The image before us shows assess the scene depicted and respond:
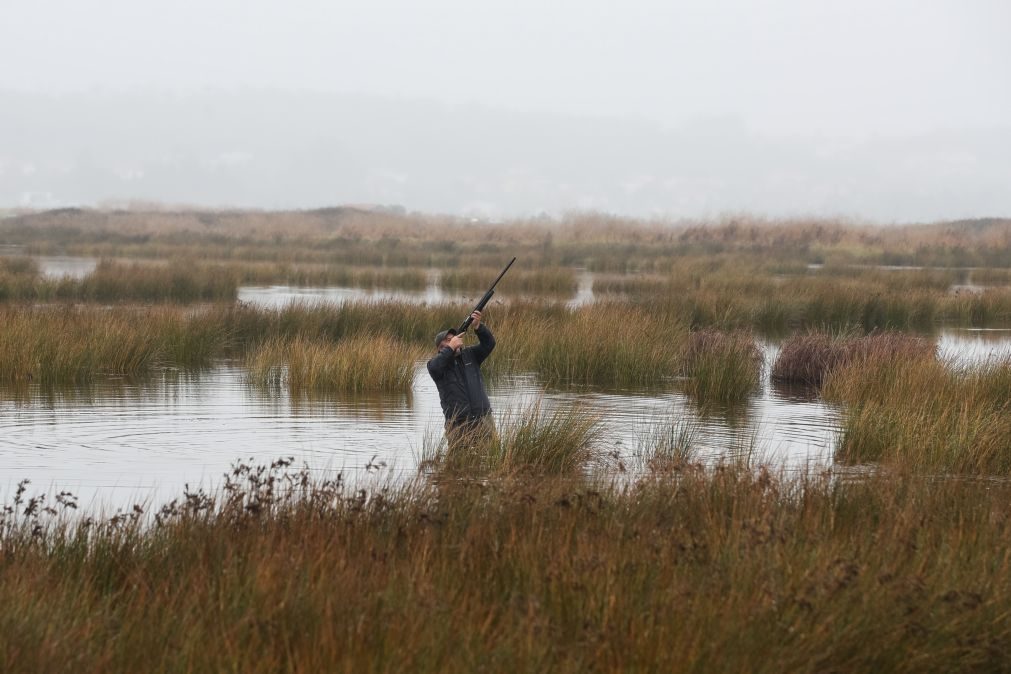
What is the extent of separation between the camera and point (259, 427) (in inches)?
538

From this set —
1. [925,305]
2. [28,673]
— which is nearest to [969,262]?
[925,305]

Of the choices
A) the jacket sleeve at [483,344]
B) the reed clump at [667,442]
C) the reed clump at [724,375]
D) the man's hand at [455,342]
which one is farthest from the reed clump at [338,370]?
the man's hand at [455,342]

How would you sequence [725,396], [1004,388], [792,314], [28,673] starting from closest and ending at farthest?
Result: [28,673]
[1004,388]
[725,396]
[792,314]

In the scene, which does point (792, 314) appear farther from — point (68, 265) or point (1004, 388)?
point (68, 265)

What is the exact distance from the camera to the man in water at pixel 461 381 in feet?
34.4

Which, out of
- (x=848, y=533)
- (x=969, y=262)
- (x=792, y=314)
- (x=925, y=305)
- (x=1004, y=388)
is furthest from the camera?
(x=969, y=262)

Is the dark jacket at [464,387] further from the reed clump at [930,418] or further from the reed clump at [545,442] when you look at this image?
the reed clump at [930,418]

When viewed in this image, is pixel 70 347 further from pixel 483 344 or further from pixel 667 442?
pixel 667 442

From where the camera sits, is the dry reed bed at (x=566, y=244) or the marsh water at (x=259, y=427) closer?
the marsh water at (x=259, y=427)

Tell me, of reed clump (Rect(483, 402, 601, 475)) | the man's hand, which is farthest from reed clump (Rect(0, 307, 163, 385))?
reed clump (Rect(483, 402, 601, 475))

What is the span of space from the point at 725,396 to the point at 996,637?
11375 mm

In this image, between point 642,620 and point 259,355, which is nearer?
point 642,620

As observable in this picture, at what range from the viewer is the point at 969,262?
56938 mm

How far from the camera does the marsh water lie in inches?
433
